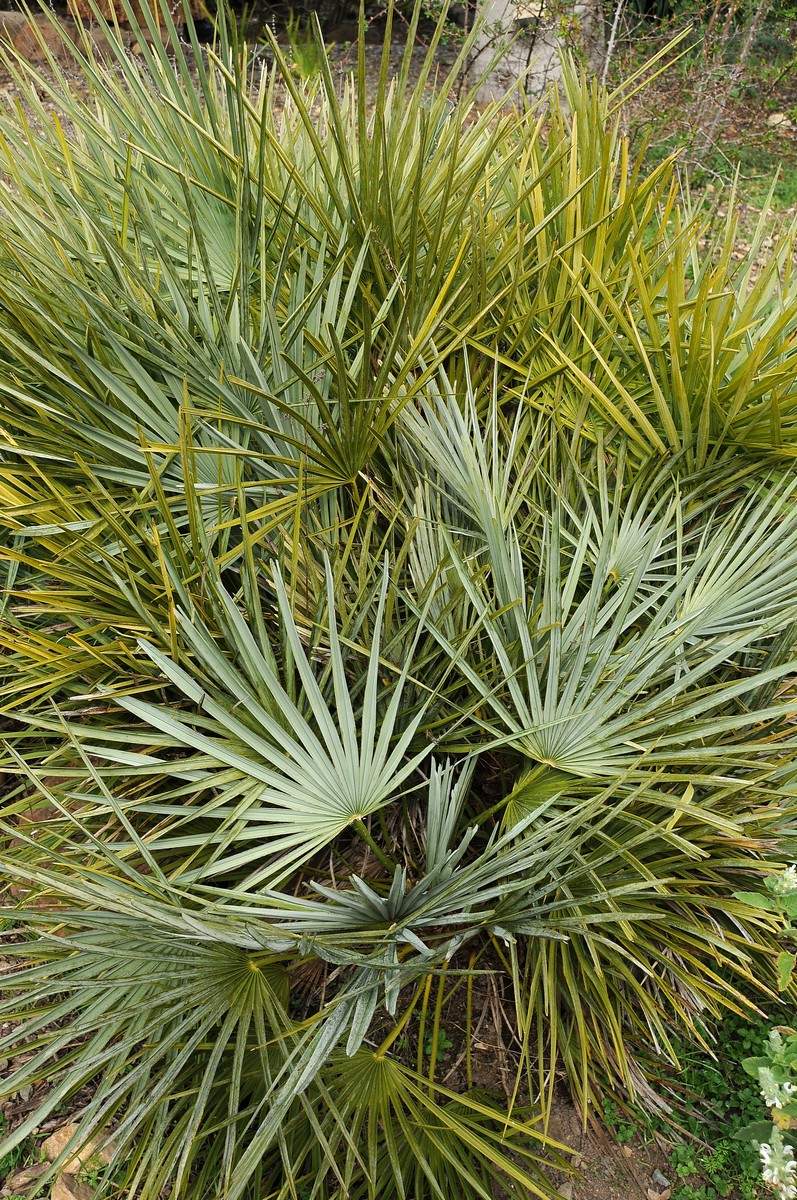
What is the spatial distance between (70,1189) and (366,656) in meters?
1.17

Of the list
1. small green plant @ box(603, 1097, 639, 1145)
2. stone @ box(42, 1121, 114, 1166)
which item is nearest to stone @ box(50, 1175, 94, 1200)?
stone @ box(42, 1121, 114, 1166)

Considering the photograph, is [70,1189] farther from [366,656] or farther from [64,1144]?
[366,656]

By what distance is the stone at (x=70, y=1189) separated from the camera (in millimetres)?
1637

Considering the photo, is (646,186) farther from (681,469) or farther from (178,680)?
(178,680)

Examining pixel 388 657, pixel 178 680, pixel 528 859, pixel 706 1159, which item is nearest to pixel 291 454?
pixel 388 657

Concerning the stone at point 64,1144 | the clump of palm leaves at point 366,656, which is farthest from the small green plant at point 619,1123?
the stone at point 64,1144

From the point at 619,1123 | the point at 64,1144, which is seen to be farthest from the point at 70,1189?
the point at 619,1123

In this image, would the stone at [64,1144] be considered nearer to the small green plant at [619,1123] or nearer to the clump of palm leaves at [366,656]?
the clump of palm leaves at [366,656]

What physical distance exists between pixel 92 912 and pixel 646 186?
1.94 metres

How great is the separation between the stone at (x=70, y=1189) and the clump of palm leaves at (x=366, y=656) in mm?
89

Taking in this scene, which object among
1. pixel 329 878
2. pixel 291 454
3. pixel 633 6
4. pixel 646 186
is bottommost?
pixel 329 878

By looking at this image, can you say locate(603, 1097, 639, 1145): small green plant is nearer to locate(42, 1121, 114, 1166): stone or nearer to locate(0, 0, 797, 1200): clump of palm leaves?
locate(0, 0, 797, 1200): clump of palm leaves

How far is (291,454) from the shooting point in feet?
5.90

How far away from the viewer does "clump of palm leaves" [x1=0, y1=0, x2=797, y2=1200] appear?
1.38 meters
